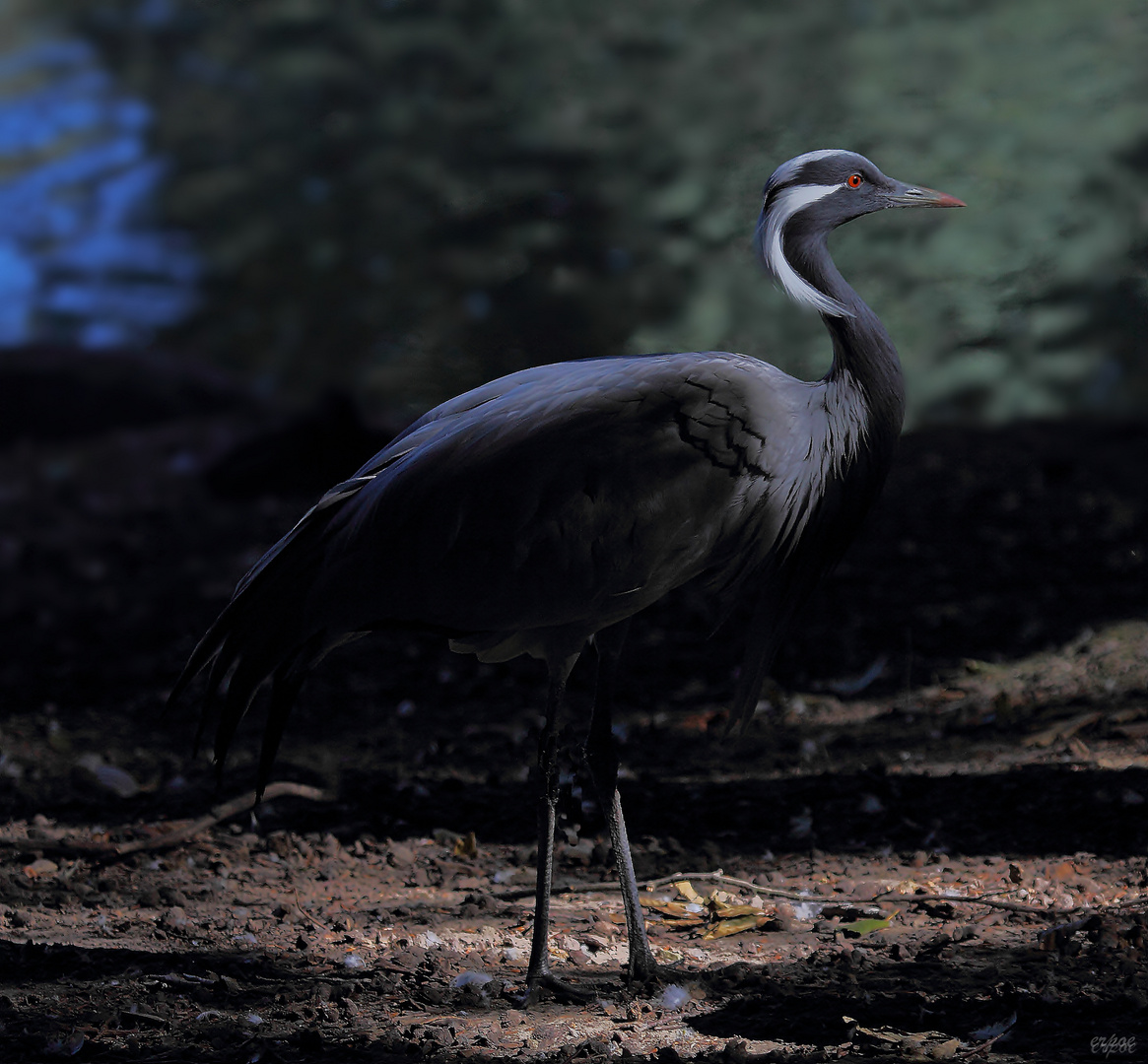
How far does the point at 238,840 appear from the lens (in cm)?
424

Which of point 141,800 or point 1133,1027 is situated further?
point 141,800

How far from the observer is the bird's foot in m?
2.96

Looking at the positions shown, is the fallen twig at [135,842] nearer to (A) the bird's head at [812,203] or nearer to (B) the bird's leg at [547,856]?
(B) the bird's leg at [547,856]

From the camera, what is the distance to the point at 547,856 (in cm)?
302

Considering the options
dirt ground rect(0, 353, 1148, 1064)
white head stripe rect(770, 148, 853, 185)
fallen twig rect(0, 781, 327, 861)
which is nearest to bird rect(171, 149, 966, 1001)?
white head stripe rect(770, 148, 853, 185)

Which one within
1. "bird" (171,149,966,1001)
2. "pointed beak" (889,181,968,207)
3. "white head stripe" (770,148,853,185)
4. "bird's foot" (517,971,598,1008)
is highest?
"white head stripe" (770,148,853,185)

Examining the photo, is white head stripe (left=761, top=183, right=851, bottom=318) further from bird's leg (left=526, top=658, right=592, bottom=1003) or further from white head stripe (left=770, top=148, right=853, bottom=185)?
bird's leg (left=526, top=658, right=592, bottom=1003)

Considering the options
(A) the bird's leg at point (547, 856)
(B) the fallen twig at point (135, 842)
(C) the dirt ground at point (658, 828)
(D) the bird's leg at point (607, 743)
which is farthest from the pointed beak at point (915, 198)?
(B) the fallen twig at point (135, 842)

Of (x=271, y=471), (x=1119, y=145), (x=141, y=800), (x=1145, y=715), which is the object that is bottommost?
(x=141, y=800)

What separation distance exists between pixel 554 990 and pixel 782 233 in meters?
1.92

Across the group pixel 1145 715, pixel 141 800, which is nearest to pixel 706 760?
pixel 1145 715

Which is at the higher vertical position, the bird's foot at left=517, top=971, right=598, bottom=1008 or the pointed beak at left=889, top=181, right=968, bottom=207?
the pointed beak at left=889, top=181, right=968, bottom=207

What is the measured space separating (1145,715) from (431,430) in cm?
301

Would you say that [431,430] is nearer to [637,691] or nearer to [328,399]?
[637,691]
